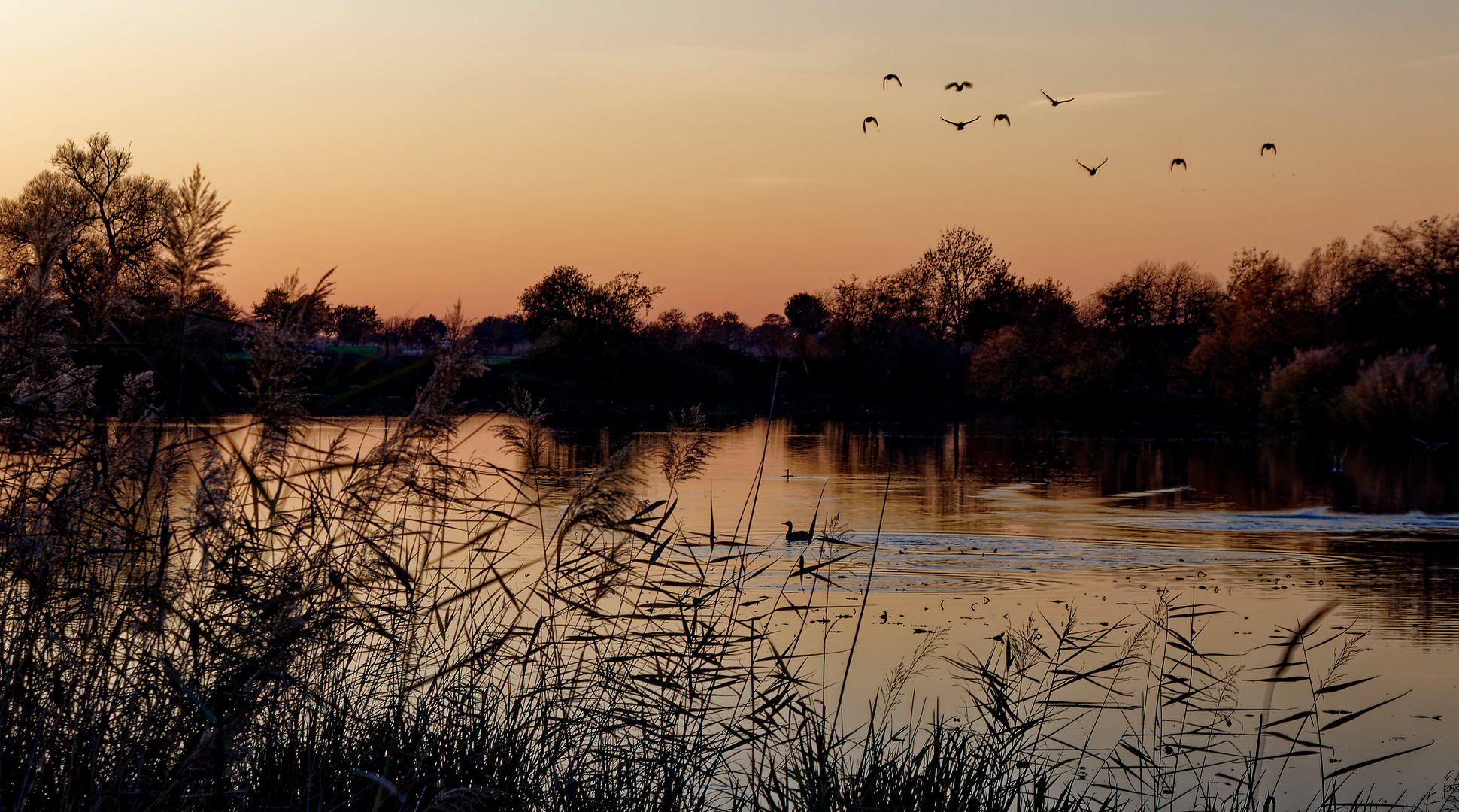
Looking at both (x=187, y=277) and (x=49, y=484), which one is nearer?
(x=187, y=277)

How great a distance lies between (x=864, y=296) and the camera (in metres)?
64.3

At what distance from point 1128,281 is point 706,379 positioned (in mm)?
20636

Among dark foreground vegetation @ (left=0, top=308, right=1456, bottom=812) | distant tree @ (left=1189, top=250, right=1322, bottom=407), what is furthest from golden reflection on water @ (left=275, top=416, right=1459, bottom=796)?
distant tree @ (left=1189, top=250, right=1322, bottom=407)

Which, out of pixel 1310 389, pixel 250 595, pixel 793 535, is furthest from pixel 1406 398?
pixel 250 595

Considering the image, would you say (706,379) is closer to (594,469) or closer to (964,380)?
(964,380)

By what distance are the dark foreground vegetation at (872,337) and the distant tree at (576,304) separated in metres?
0.10

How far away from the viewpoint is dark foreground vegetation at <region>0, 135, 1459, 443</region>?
10.6ft

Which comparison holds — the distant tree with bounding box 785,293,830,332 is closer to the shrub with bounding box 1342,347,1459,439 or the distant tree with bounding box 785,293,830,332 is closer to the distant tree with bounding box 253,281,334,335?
the shrub with bounding box 1342,347,1459,439

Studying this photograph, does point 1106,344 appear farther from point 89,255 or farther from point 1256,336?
point 89,255

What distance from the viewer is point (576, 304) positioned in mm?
54281

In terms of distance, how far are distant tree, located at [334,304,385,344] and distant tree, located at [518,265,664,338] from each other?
49.4 m

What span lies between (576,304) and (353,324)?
50.8 metres

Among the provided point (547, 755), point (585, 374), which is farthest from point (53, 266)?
point (585, 374)

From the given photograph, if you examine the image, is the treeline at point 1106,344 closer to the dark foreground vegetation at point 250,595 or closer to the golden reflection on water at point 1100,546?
the golden reflection on water at point 1100,546
